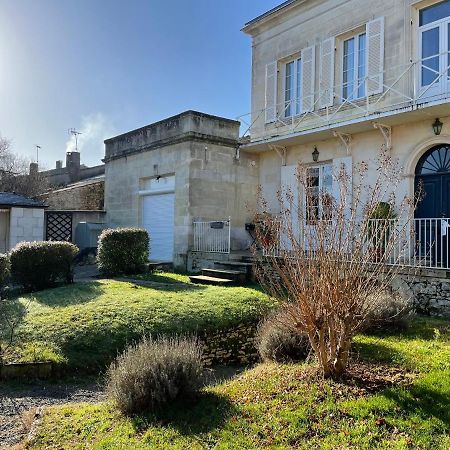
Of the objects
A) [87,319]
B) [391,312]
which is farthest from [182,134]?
[391,312]

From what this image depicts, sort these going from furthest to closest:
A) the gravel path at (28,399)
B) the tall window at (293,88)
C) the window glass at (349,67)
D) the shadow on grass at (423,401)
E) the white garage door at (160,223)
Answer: the white garage door at (160,223) < the tall window at (293,88) < the window glass at (349,67) < the gravel path at (28,399) < the shadow on grass at (423,401)

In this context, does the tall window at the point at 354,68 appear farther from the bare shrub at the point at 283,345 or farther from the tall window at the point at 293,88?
the bare shrub at the point at 283,345

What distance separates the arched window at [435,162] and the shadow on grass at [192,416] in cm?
849

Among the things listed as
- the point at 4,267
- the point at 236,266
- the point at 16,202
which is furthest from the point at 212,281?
Answer: the point at 16,202

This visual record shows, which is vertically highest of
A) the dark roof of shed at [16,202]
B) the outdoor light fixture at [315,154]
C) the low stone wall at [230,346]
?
the outdoor light fixture at [315,154]

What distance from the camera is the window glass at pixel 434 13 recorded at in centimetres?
1059

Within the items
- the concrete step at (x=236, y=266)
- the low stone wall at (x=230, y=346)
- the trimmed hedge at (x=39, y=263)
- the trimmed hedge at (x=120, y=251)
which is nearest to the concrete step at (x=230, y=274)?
the concrete step at (x=236, y=266)

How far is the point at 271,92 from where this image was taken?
15016 millimetres

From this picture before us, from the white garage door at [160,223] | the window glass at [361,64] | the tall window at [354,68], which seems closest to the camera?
the window glass at [361,64]

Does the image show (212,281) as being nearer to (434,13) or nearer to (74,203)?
(434,13)

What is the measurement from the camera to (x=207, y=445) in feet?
12.4

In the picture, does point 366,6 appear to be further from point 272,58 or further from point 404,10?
point 272,58

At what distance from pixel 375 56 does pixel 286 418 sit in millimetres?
10515

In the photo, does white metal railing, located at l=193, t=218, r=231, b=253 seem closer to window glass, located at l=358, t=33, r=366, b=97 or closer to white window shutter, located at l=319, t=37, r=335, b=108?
white window shutter, located at l=319, t=37, r=335, b=108
